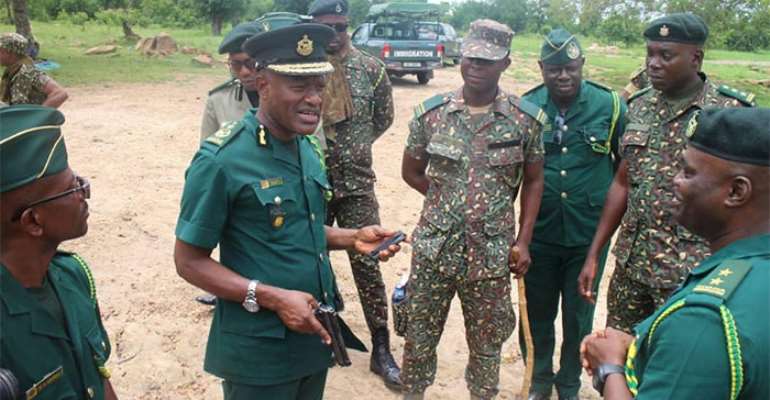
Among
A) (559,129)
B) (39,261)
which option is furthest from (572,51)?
(39,261)

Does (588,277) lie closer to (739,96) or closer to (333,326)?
(739,96)

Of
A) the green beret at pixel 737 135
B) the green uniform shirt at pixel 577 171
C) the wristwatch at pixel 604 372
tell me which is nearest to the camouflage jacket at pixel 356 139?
the green uniform shirt at pixel 577 171

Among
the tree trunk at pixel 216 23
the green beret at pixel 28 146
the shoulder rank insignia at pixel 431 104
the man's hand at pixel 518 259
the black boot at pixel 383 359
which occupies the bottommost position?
the tree trunk at pixel 216 23

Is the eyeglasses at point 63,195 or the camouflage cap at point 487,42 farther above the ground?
the camouflage cap at point 487,42

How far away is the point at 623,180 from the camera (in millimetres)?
3428

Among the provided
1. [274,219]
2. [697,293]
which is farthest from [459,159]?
[697,293]

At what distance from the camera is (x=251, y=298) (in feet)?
7.29

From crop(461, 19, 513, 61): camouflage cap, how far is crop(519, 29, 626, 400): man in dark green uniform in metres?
0.53

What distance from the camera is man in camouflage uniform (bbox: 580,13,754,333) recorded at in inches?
120

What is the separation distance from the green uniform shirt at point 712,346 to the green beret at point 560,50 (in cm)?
226

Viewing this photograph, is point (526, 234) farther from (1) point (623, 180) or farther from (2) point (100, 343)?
(2) point (100, 343)

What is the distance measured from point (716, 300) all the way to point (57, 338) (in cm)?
171

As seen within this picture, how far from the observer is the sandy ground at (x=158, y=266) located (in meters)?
4.05

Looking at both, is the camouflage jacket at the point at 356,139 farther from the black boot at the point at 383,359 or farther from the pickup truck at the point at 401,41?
the pickup truck at the point at 401,41
